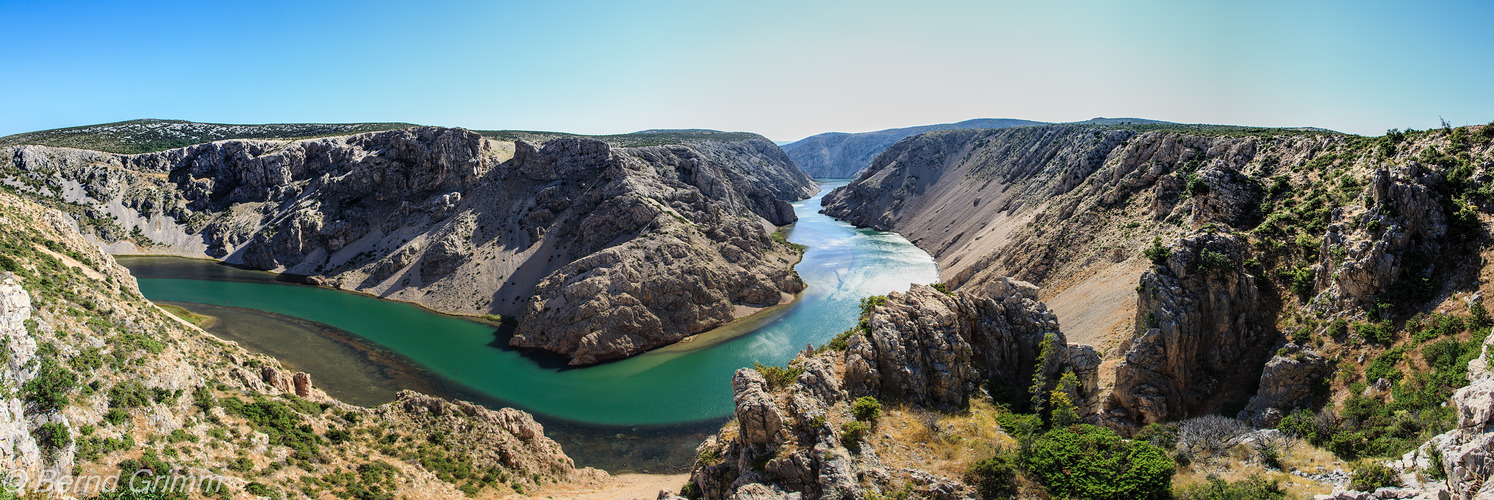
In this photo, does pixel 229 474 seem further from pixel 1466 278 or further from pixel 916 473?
pixel 1466 278

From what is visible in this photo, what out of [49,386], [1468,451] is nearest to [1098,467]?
[1468,451]

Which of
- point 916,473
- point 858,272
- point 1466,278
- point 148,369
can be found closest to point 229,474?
point 148,369

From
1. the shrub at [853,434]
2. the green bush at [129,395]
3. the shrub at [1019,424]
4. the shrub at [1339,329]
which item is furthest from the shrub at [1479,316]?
the green bush at [129,395]

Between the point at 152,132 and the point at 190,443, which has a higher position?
the point at 152,132

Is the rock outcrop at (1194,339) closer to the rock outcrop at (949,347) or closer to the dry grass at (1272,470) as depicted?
the rock outcrop at (949,347)

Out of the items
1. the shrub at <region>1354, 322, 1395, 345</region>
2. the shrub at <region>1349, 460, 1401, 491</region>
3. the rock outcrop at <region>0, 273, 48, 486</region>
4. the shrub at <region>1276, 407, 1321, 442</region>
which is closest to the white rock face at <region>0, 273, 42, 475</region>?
the rock outcrop at <region>0, 273, 48, 486</region>

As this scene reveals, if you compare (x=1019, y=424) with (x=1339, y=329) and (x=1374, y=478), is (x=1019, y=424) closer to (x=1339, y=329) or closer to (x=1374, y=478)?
(x=1374, y=478)
